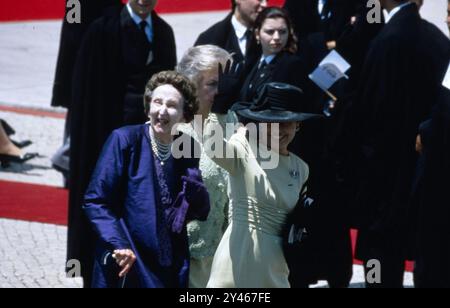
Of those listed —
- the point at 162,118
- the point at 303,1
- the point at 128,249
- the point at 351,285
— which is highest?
the point at 303,1

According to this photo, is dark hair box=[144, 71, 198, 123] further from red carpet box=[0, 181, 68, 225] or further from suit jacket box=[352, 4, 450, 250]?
red carpet box=[0, 181, 68, 225]

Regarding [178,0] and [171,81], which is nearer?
[171,81]

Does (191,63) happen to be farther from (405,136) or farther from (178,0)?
(178,0)

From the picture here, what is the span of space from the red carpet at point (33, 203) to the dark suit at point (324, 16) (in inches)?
92.2

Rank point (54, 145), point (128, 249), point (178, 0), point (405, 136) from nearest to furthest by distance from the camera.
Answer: point (128, 249) → point (405, 136) → point (54, 145) → point (178, 0)

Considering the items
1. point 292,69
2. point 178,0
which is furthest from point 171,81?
point 178,0

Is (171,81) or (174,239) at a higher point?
(171,81)

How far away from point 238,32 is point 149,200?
2848mm

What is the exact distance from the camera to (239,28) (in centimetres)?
787

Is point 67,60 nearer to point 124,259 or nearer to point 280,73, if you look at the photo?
point 280,73

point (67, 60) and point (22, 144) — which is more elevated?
point (67, 60)

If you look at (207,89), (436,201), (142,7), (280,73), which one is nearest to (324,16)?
(280,73)

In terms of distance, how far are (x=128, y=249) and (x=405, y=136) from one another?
2524mm

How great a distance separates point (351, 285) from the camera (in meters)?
7.76
